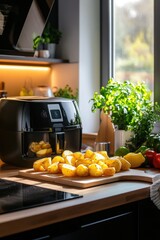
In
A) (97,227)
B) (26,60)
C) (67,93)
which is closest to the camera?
(97,227)

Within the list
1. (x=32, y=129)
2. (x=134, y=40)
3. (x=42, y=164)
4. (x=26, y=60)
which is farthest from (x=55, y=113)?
(x=134, y=40)

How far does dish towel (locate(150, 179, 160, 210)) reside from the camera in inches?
62.9

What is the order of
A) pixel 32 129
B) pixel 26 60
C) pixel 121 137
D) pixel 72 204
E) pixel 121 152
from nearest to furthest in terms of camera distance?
pixel 72 204 < pixel 32 129 < pixel 121 152 < pixel 121 137 < pixel 26 60

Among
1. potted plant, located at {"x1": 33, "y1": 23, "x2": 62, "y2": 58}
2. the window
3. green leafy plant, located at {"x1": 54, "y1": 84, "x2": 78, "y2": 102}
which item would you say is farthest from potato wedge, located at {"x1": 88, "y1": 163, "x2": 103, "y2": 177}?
potted plant, located at {"x1": 33, "y1": 23, "x2": 62, "y2": 58}

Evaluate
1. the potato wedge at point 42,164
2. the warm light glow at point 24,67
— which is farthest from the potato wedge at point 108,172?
the warm light glow at point 24,67

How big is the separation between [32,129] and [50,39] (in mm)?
1349

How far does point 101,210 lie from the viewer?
56.4 inches

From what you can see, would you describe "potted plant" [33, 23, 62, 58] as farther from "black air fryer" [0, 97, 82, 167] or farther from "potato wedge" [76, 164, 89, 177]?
"potato wedge" [76, 164, 89, 177]

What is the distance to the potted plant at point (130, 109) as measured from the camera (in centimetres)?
228

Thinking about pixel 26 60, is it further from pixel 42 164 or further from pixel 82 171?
pixel 82 171

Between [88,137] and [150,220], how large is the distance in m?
1.21

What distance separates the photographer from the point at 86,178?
1.63m

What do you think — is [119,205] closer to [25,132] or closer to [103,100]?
[25,132]

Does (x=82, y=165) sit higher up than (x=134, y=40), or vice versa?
(x=134, y=40)
